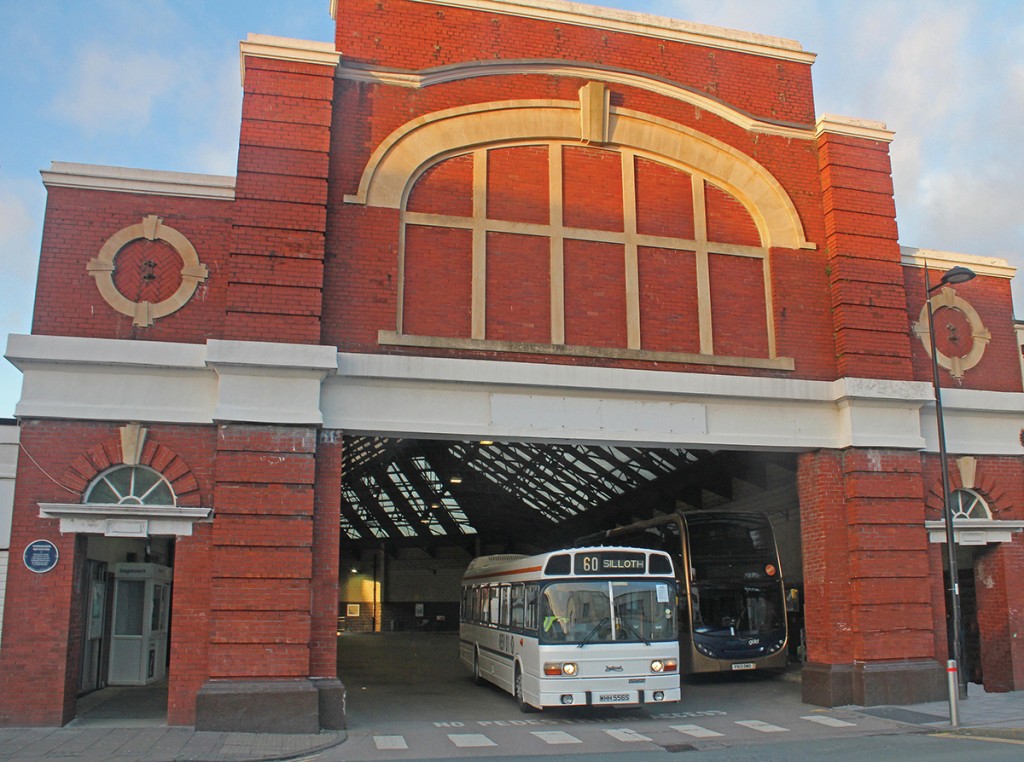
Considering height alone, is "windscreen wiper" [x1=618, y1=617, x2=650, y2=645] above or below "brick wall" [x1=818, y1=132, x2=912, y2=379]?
below

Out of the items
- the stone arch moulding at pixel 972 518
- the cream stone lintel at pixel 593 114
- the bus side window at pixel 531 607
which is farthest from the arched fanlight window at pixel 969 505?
the cream stone lintel at pixel 593 114

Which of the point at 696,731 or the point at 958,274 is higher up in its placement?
the point at 958,274

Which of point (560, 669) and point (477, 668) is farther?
point (477, 668)

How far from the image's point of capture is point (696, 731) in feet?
45.3

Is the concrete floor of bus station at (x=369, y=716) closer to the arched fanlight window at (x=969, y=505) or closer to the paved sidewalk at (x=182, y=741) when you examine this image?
the paved sidewalk at (x=182, y=741)

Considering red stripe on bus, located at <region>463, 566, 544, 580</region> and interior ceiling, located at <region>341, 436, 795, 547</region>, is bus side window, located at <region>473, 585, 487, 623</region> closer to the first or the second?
red stripe on bus, located at <region>463, 566, 544, 580</region>

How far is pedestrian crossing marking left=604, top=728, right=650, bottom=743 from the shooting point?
43.2ft

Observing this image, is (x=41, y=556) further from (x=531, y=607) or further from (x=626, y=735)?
(x=626, y=735)

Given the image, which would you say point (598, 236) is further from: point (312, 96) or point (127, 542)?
point (127, 542)

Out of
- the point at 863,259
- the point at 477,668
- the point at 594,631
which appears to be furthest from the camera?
the point at 477,668

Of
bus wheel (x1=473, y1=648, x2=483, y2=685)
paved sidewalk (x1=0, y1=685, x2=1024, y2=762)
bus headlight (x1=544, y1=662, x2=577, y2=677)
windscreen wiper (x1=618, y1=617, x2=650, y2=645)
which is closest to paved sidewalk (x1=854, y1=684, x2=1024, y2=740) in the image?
paved sidewalk (x1=0, y1=685, x2=1024, y2=762)

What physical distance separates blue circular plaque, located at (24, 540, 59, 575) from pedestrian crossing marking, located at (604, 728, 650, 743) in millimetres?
8653

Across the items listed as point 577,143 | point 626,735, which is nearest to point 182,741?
point 626,735

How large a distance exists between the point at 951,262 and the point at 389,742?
14165 mm
